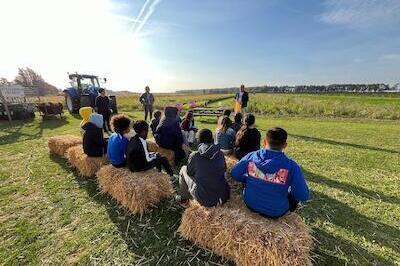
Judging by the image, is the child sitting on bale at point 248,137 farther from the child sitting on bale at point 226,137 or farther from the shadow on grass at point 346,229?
the shadow on grass at point 346,229

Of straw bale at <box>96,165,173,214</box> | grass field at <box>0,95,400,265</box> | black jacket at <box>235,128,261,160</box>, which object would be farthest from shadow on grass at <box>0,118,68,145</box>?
black jacket at <box>235,128,261,160</box>

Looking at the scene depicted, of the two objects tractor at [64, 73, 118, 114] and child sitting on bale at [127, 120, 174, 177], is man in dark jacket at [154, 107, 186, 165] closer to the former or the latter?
child sitting on bale at [127, 120, 174, 177]

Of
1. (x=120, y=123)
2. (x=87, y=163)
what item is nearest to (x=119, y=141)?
(x=120, y=123)

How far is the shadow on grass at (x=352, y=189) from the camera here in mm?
5633

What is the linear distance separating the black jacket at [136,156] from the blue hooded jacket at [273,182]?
232 cm

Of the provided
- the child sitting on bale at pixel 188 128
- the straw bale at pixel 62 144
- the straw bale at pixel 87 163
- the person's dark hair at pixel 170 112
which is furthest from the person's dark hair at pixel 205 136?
the straw bale at pixel 62 144

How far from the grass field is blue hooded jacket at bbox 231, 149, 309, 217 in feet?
3.14

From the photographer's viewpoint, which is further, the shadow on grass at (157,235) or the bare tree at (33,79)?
the bare tree at (33,79)

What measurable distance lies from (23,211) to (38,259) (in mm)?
1778

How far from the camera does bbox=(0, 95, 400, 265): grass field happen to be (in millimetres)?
3834

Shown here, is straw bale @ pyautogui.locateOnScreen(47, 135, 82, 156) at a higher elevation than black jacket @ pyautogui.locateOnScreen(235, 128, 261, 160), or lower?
lower

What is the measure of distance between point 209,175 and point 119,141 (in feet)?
8.19

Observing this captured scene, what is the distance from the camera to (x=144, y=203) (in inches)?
190

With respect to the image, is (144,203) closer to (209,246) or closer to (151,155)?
(151,155)
